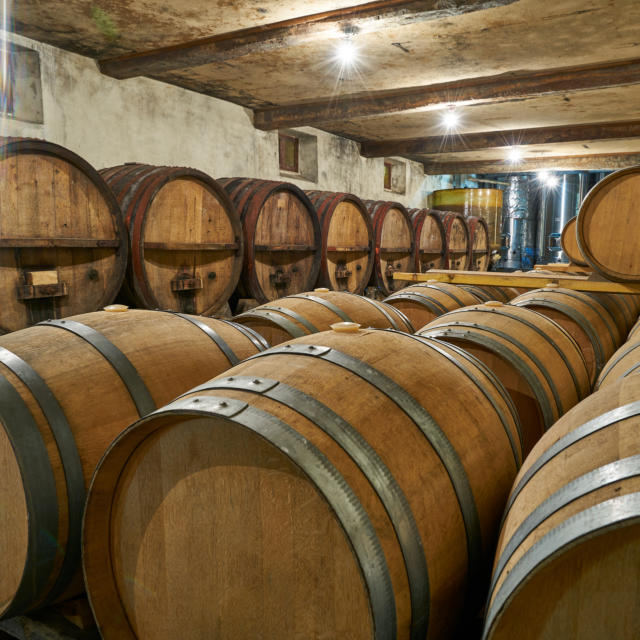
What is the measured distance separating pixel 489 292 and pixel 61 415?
4874 millimetres

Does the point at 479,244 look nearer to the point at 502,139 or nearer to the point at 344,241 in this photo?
the point at 502,139

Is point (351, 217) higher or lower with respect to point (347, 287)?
higher

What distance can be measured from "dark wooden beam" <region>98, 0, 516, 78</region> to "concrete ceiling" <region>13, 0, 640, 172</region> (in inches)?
0.4

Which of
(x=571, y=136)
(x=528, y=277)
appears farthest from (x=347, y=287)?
(x=571, y=136)

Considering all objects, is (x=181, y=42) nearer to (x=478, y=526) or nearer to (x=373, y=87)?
(x=373, y=87)

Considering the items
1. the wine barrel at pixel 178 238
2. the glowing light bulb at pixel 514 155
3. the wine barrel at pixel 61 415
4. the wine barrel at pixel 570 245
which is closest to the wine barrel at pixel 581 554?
the wine barrel at pixel 61 415

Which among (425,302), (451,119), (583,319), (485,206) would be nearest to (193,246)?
(425,302)

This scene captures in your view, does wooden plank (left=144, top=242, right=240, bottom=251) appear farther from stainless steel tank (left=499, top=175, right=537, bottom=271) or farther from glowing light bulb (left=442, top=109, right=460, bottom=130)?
stainless steel tank (left=499, top=175, right=537, bottom=271)

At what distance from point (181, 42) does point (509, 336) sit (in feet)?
13.9

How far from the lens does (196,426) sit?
137cm

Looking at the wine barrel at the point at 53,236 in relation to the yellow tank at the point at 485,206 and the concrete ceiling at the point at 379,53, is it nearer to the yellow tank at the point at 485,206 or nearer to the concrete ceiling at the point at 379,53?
the concrete ceiling at the point at 379,53

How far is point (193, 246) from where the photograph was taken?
14.1ft

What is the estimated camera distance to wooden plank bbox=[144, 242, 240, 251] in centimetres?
406

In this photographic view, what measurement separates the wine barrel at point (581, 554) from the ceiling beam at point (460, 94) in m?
6.22
